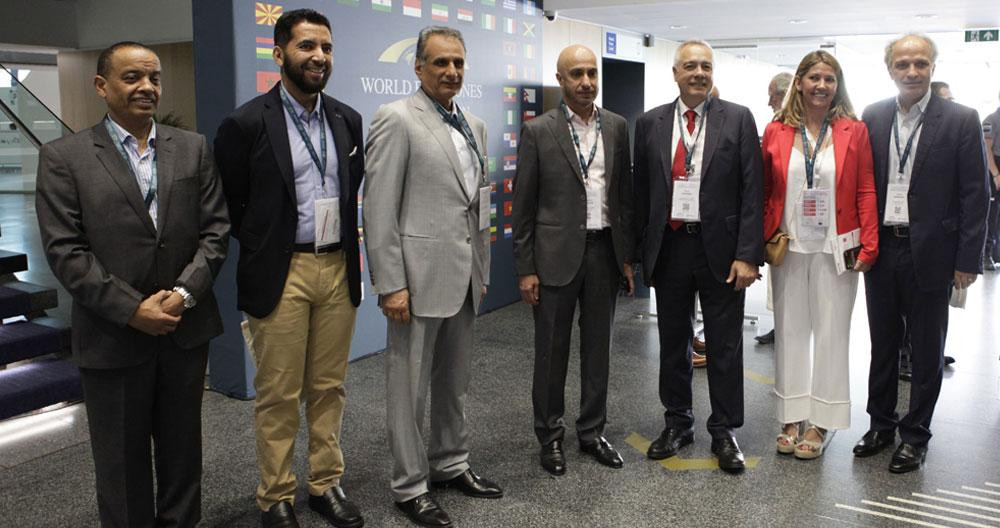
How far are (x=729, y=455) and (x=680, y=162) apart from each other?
121 cm

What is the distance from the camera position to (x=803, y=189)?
328 centimetres

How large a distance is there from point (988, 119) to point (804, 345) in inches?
215

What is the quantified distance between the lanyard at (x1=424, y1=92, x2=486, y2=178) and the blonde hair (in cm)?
130

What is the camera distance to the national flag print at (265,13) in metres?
4.19

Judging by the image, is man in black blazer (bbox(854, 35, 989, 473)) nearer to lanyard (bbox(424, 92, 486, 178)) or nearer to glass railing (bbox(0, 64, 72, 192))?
lanyard (bbox(424, 92, 486, 178))

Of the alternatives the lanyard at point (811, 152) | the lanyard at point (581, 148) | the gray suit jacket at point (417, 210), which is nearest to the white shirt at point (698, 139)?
the lanyard at point (581, 148)

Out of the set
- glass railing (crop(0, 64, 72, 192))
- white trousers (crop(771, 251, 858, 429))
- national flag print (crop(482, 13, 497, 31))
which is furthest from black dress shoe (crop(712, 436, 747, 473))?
glass railing (crop(0, 64, 72, 192))

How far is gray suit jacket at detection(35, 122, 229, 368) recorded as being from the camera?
234 centimetres

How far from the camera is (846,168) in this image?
3236 mm

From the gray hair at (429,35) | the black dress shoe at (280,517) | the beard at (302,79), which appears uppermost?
the gray hair at (429,35)

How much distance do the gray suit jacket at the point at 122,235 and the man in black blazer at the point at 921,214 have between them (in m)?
2.56

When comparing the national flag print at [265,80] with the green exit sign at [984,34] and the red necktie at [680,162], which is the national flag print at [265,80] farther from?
the green exit sign at [984,34]

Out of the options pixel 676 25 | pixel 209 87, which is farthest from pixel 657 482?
pixel 676 25

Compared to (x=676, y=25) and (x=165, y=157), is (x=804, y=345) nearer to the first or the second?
(x=165, y=157)
